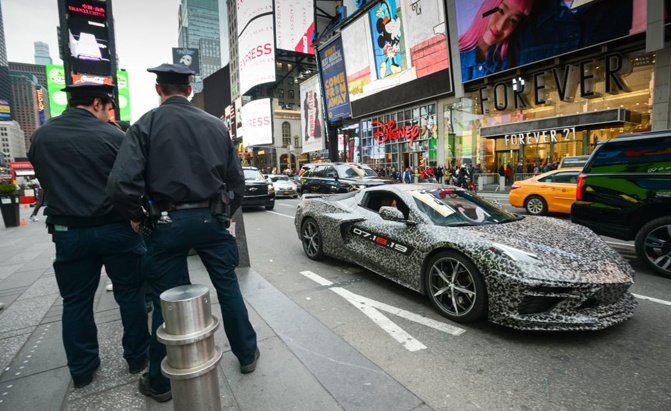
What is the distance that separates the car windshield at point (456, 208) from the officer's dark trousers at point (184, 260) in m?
2.28

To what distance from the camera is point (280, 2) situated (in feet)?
200

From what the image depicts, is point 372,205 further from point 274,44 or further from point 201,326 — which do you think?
point 274,44

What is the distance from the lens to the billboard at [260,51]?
63.7 meters

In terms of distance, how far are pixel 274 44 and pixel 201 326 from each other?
69521mm

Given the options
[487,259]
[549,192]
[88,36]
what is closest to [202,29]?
[88,36]

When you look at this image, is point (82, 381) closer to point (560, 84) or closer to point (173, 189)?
point (173, 189)

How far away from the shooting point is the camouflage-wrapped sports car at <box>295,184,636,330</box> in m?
2.74

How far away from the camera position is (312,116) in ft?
172

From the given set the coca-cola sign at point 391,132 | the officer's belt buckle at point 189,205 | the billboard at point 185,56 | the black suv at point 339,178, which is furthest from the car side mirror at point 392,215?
the billboard at point 185,56

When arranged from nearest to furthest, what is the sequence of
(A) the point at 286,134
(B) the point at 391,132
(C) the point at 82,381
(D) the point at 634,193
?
(C) the point at 82,381 → (D) the point at 634,193 → (B) the point at 391,132 → (A) the point at 286,134

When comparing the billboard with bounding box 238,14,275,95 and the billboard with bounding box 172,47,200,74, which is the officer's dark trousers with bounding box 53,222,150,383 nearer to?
the billboard with bounding box 238,14,275,95

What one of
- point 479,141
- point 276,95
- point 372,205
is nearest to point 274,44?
point 276,95

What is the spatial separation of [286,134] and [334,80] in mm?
37387

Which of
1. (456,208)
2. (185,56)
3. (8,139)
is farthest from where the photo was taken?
(8,139)
